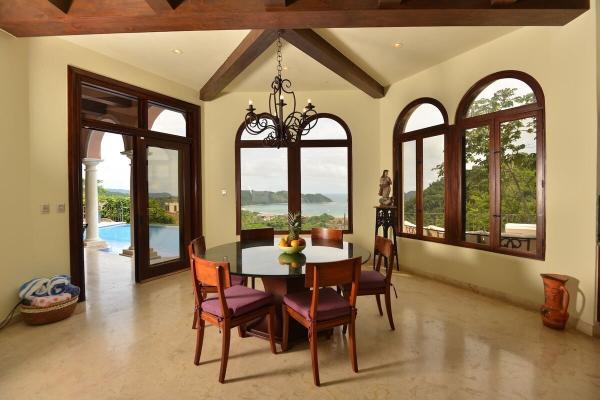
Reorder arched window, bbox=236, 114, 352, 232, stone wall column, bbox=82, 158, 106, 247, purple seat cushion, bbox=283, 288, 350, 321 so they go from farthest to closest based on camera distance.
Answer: stone wall column, bbox=82, 158, 106, 247 → arched window, bbox=236, 114, 352, 232 → purple seat cushion, bbox=283, 288, 350, 321

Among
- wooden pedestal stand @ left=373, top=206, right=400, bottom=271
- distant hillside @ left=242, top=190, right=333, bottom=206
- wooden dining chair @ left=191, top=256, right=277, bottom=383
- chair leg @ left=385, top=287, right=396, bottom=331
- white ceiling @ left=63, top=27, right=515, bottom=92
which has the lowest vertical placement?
chair leg @ left=385, top=287, right=396, bottom=331

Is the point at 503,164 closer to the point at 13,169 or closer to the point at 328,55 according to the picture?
the point at 328,55

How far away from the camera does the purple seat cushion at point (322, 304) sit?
80.7 inches

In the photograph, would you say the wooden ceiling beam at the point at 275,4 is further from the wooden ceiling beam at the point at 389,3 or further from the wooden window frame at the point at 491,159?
the wooden window frame at the point at 491,159

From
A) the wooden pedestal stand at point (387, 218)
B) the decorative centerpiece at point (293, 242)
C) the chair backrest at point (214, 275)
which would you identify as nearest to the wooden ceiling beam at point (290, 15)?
the decorative centerpiece at point (293, 242)

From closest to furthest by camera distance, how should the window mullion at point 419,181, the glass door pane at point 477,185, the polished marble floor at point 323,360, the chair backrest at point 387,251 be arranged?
the polished marble floor at point 323,360
the chair backrest at point 387,251
the glass door pane at point 477,185
the window mullion at point 419,181

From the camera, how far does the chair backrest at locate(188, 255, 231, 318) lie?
192 cm

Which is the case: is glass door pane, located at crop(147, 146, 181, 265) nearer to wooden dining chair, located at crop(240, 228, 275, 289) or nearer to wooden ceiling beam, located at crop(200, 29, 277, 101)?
wooden ceiling beam, located at crop(200, 29, 277, 101)

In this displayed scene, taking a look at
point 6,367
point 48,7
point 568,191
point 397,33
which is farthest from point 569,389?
point 48,7

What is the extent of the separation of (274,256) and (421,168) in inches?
115

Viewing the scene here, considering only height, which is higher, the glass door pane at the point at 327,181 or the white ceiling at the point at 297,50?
the white ceiling at the point at 297,50

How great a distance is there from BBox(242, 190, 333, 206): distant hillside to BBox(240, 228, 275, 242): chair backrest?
1.73 metres

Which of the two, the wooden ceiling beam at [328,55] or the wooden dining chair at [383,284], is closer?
the wooden dining chair at [383,284]

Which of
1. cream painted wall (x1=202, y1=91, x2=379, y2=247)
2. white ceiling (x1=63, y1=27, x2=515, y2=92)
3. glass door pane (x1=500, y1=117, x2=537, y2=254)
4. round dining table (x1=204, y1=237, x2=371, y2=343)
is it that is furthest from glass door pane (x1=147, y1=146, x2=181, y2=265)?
glass door pane (x1=500, y1=117, x2=537, y2=254)
